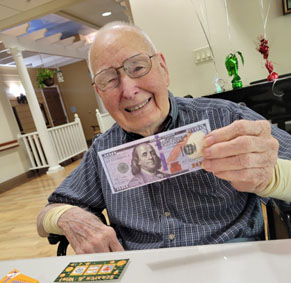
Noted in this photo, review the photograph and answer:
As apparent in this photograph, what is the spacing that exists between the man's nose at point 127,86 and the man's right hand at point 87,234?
444mm

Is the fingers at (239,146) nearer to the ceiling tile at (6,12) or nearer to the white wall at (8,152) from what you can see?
the ceiling tile at (6,12)

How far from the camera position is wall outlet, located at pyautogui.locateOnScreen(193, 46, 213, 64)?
7.32 feet

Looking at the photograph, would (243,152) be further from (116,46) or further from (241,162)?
(116,46)

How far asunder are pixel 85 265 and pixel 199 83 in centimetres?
206

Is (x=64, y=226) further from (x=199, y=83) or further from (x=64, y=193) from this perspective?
(x=199, y=83)

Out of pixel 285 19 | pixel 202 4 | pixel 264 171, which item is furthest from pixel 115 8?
pixel 264 171

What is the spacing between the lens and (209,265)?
1.64 ft

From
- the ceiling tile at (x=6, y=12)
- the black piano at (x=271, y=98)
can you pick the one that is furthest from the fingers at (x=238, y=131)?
the ceiling tile at (x=6, y=12)

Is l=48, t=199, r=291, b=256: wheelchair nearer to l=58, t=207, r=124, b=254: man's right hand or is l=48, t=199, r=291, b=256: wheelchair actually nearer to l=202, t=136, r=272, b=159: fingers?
l=202, t=136, r=272, b=159: fingers

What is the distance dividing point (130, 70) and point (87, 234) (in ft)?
1.89

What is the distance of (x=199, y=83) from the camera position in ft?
7.67

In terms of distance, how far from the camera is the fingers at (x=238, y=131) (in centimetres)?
56

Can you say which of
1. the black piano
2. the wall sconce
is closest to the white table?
the black piano

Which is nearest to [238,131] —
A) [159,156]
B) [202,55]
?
[159,156]
